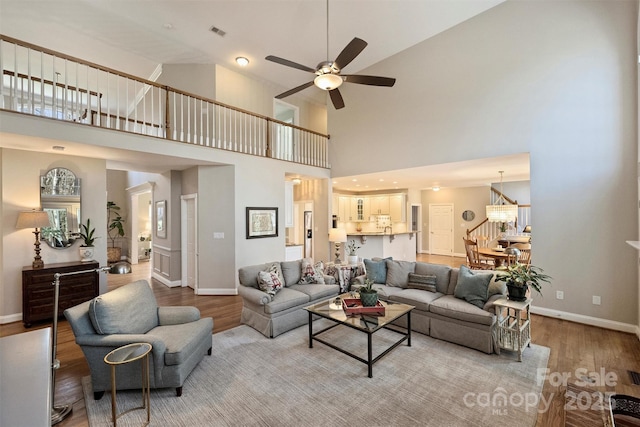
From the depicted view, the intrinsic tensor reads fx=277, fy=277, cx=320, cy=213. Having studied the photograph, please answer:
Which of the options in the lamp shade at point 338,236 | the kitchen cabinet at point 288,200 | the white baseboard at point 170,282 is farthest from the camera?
the kitchen cabinet at point 288,200

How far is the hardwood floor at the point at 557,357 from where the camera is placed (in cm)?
235

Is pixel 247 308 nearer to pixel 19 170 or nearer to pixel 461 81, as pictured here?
pixel 19 170

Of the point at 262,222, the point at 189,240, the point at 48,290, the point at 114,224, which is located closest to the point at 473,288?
the point at 262,222

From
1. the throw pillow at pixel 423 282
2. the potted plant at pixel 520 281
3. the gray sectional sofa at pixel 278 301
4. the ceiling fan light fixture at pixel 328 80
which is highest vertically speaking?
the ceiling fan light fixture at pixel 328 80

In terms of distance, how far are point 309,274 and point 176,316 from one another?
6.60 ft

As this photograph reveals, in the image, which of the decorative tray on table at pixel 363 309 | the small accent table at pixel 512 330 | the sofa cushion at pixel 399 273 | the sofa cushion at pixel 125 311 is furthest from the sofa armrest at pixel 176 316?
the small accent table at pixel 512 330

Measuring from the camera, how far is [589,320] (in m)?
3.89

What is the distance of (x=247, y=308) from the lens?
12.8 feet

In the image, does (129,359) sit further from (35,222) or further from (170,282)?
(170,282)

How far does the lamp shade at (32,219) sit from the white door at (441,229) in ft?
35.1

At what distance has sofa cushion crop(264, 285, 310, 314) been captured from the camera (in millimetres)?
3508

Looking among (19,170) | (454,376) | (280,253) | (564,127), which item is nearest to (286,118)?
(280,253)

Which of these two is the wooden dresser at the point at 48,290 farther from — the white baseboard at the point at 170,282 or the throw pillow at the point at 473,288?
the throw pillow at the point at 473,288

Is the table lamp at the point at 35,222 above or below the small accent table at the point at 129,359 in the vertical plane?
above
